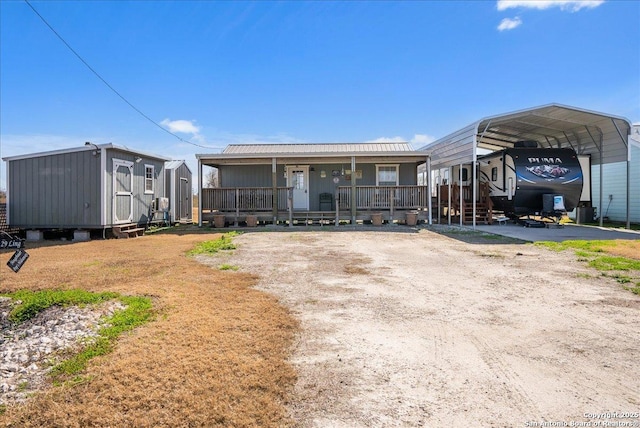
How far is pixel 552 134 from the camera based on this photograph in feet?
56.9

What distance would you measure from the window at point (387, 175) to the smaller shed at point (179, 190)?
353 inches

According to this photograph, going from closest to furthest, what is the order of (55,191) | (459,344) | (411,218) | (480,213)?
(459,344), (55,191), (411,218), (480,213)

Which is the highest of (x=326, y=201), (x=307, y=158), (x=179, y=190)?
(x=307, y=158)

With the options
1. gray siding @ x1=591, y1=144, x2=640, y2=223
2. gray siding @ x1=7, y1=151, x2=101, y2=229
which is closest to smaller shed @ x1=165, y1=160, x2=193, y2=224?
gray siding @ x1=7, y1=151, x2=101, y2=229

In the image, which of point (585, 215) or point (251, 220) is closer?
point (251, 220)

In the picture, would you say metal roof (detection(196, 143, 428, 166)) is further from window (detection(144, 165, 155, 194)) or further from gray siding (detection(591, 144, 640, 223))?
gray siding (detection(591, 144, 640, 223))

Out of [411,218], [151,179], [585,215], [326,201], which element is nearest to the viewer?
[151,179]

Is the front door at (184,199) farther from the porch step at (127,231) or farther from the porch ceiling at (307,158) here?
the porch step at (127,231)

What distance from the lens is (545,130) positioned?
1673cm

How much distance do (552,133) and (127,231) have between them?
17649 mm

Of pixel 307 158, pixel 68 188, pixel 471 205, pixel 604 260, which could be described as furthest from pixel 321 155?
pixel 604 260

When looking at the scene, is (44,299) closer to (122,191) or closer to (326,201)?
(122,191)

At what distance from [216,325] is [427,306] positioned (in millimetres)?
2353

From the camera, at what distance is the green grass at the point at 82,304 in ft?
9.56
